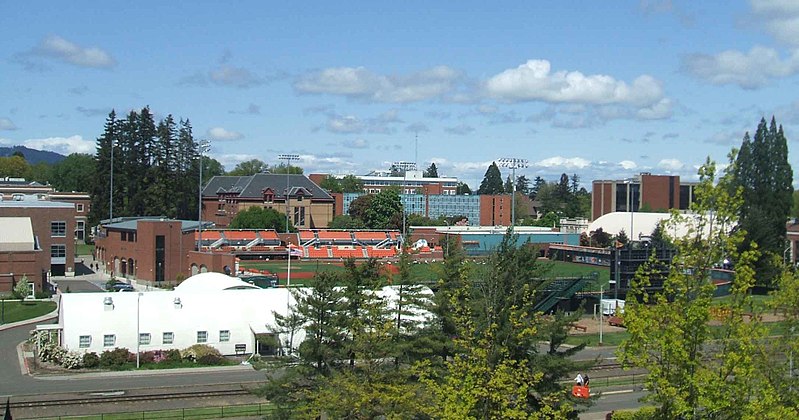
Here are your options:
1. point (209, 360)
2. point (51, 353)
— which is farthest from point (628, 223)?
point (51, 353)

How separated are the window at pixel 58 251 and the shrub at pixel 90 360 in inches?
1524

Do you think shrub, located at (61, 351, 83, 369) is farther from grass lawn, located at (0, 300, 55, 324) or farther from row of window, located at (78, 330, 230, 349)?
grass lawn, located at (0, 300, 55, 324)

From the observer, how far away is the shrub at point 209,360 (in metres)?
38.5

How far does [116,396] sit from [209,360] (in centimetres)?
774

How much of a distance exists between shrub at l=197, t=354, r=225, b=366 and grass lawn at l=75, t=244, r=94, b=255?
200 feet

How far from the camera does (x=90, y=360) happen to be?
1460 inches

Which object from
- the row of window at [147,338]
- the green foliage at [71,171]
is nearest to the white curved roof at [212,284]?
the row of window at [147,338]

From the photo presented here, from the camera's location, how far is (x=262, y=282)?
196ft

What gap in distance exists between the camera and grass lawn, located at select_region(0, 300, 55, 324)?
4997cm

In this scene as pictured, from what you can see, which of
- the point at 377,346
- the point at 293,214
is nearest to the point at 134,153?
the point at 293,214

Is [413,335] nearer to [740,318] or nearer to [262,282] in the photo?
[740,318]

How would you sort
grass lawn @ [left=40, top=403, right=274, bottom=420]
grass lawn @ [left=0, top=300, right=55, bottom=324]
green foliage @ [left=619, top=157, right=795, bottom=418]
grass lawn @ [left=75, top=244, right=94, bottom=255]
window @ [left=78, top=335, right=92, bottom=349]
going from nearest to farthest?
green foliage @ [left=619, top=157, right=795, bottom=418] < grass lawn @ [left=40, top=403, right=274, bottom=420] < window @ [left=78, top=335, right=92, bottom=349] < grass lawn @ [left=0, top=300, right=55, bottom=324] < grass lawn @ [left=75, top=244, right=94, bottom=255]

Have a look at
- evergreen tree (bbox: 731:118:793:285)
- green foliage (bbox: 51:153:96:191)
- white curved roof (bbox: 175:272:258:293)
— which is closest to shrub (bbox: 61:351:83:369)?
white curved roof (bbox: 175:272:258:293)

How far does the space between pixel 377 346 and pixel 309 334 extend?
6452 millimetres
